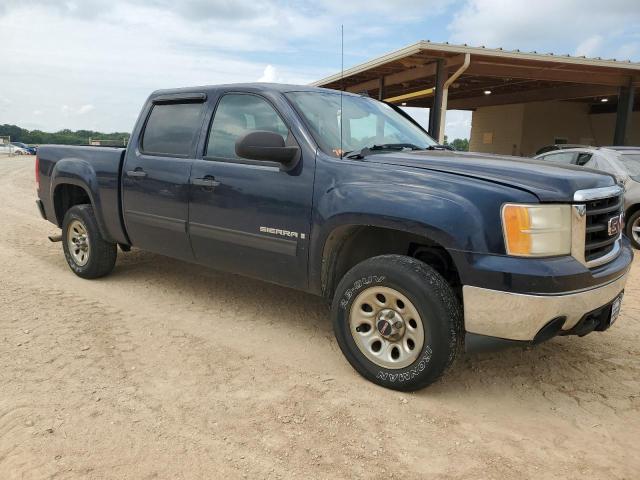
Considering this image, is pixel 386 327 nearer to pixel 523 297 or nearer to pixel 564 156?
pixel 523 297

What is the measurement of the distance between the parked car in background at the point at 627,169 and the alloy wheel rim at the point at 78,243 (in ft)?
20.9

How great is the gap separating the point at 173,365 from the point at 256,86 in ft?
7.08

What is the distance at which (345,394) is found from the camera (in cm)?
317

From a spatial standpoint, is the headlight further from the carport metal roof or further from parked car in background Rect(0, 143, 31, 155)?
parked car in background Rect(0, 143, 31, 155)

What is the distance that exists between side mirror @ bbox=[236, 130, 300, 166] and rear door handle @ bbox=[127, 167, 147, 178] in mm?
1463

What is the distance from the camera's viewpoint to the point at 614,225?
3.31 meters

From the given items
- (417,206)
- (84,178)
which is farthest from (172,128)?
(417,206)

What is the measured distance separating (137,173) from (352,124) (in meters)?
1.99

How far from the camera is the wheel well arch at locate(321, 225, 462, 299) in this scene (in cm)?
338

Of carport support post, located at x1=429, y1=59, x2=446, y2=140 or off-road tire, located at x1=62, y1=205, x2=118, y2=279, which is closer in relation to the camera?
off-road tire, located at x1=62, y1=205, x2=118, y2=279

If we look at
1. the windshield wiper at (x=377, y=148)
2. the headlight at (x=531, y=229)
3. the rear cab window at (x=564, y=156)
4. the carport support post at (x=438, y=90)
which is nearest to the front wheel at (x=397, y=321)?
the headlight at (x=531, y=229)

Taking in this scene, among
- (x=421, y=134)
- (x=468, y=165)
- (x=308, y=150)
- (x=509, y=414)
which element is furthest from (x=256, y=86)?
(x=509, y=414)

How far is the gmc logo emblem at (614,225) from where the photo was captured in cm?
323

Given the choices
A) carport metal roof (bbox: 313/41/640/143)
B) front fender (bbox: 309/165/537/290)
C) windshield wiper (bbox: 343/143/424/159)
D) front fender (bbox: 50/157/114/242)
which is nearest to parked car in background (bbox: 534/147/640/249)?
carport metal roof (bbox: 313/41/640/143)
